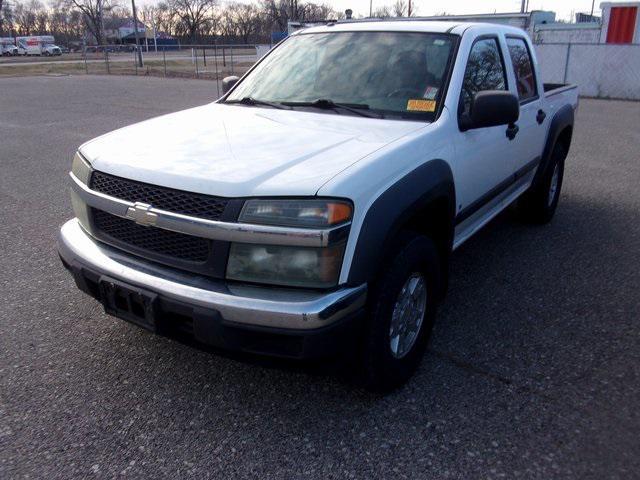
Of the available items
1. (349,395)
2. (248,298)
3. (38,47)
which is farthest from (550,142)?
(38,47)

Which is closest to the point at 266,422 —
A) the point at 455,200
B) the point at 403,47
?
the point at 455,200

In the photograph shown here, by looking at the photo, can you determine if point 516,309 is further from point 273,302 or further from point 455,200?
point 273,302

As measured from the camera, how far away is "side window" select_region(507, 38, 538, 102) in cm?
454

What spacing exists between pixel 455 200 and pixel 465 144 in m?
0.37

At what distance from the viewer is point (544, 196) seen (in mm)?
5402

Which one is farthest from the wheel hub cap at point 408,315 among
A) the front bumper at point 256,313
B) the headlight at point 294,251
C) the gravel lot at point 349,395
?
the headlight at point 294,251

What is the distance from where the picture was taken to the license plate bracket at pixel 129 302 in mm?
2492

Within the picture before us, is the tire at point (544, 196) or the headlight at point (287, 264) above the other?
the headlight at point (287, 264)

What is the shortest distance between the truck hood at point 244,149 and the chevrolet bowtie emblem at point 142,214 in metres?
0.12

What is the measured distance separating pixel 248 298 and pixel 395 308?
0.76 metres

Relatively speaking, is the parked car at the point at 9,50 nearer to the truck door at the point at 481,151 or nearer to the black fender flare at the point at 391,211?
the truck door at the point at 481,151

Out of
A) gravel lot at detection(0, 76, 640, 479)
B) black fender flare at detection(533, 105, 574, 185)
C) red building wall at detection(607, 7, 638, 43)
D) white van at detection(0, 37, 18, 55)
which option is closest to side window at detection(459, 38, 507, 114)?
black fender flare at detection(533, 105, 574, 185)

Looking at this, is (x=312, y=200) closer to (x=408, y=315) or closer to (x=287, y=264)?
(x=287, y=264)

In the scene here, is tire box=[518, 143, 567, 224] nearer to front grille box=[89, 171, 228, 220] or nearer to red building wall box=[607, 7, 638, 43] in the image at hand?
front grille box=[89, 171, 228, 220]
